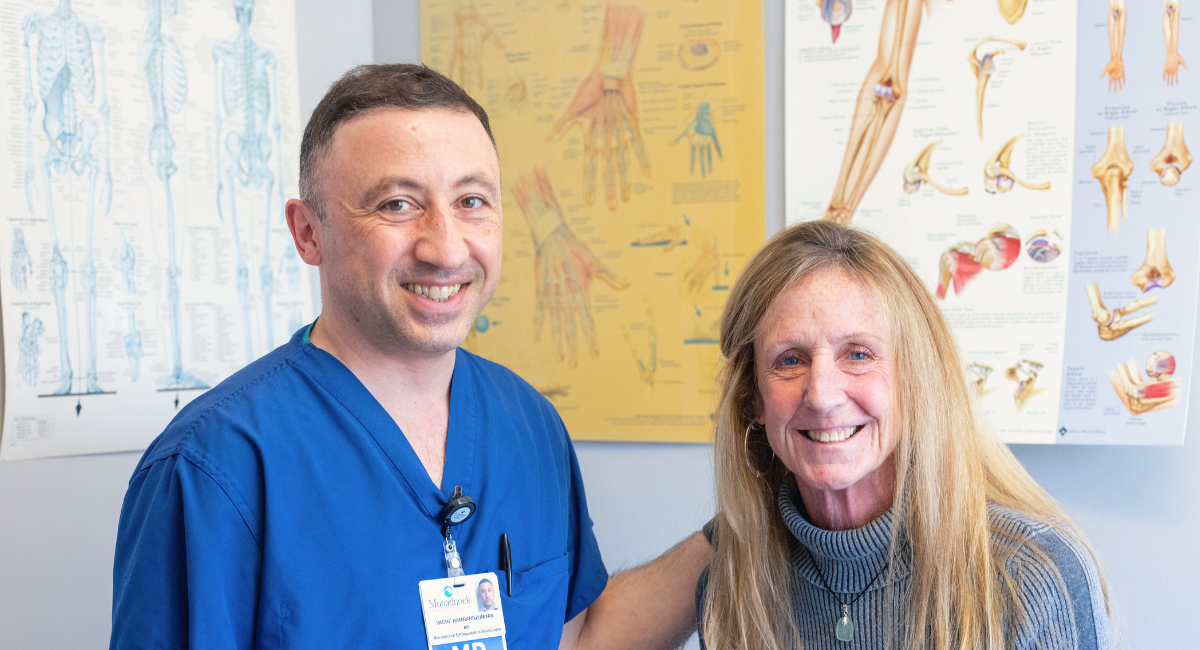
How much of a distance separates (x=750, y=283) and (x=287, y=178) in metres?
1.23

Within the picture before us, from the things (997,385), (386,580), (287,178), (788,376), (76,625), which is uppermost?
(287,178)

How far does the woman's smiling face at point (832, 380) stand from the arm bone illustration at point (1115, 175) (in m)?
0.87

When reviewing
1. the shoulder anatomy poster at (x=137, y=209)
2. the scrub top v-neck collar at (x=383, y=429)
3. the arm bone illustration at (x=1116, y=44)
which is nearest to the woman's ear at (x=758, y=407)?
the scrub top v-neck collar at (x=383, y=429)

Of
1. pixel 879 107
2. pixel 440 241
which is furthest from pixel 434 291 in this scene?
pixel 879 107

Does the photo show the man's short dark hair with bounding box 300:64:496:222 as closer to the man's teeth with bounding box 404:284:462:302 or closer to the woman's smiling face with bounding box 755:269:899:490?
the man's teeth with bounding box 404:284:462:302

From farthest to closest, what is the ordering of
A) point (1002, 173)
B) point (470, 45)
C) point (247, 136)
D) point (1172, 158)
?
1. point (470, 45)
2. point (247, 136)
3. point (1002, 173)
4. point (1172, 158)

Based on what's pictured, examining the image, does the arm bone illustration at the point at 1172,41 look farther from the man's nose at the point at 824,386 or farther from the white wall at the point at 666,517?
the man's nose at the point at 824,386

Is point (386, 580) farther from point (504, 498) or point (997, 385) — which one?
point (997, 385)

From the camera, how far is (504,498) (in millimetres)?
1321

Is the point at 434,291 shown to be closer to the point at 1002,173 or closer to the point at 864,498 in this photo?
the point at 864,498

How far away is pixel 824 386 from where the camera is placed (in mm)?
1153

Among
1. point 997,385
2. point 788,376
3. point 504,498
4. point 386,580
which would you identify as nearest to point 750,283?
point 788,376

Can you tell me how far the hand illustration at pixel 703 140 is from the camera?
2004mm

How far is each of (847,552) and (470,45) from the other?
1.59 m
